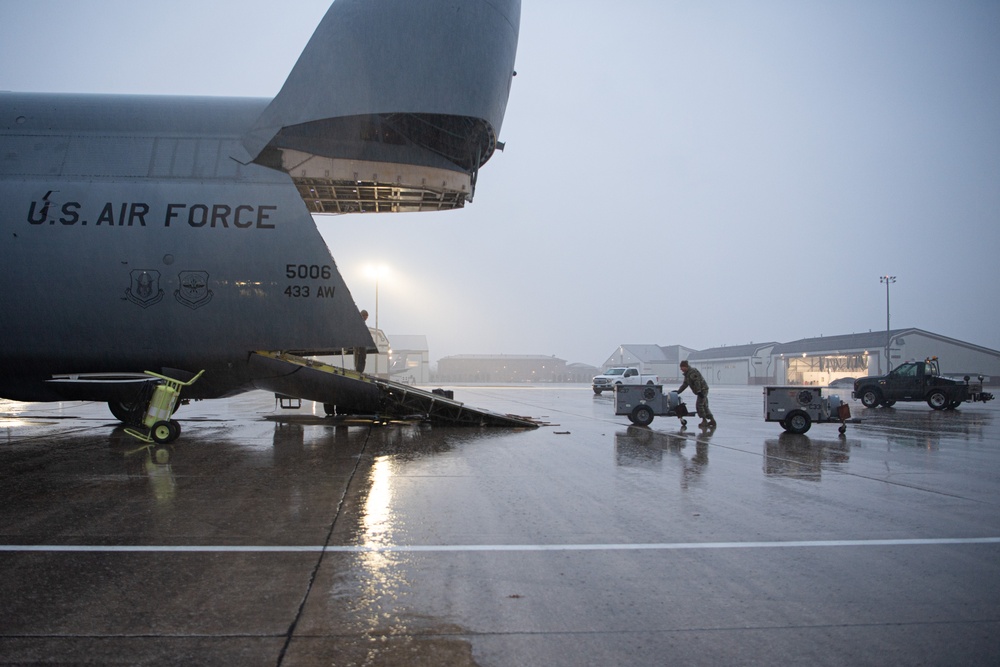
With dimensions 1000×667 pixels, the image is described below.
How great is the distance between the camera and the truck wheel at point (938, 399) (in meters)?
22.9

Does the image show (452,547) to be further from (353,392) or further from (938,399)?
(938,399)

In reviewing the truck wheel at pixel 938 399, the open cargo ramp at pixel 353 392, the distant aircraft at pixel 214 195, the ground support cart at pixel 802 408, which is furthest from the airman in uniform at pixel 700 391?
the truck wheel at pixel 938 399

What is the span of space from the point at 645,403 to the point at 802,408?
3.41 meters

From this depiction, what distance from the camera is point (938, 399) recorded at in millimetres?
23344

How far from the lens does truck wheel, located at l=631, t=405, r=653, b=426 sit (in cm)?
1473

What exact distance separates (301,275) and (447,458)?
416 cm

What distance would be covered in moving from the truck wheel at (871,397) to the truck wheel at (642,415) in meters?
14.7

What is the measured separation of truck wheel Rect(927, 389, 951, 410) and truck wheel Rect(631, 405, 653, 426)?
15.2 m

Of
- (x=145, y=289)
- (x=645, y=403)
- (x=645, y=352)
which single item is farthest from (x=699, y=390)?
(x=645, y=352)

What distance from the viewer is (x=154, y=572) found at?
13.3 feet

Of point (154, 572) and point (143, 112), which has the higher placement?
point (143, 112)

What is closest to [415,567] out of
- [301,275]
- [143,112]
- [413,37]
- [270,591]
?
[270,591]

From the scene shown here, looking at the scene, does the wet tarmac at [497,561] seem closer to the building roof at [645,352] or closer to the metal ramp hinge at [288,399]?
the metal ramp hinge at [288,399]

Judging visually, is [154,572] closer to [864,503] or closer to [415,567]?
[415,567]
